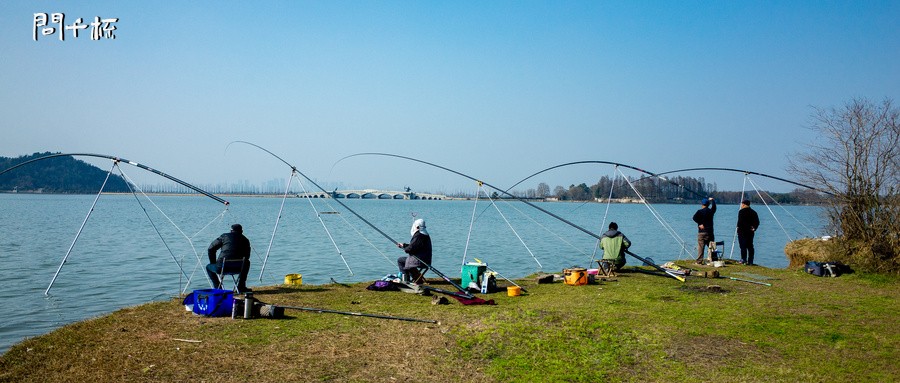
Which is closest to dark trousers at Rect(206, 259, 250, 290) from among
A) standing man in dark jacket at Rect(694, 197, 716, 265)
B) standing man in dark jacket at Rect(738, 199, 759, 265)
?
standing man in dark jacket at Rect(694, 197, 716, 265)

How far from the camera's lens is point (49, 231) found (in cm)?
3709

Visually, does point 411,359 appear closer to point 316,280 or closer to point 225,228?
point 316,280

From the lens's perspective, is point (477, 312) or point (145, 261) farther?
point (145, 261)

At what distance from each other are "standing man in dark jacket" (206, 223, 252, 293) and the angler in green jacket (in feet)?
28.5

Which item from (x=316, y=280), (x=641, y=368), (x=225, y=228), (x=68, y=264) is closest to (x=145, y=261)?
(x=68, y=264)

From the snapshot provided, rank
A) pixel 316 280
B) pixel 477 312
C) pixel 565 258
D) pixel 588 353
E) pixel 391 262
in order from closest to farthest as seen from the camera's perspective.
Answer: pixel 588 353 → pixel 477 312 → pixel 316 280 → pixel 391 262 → pixel 565 258

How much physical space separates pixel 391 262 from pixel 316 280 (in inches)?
218

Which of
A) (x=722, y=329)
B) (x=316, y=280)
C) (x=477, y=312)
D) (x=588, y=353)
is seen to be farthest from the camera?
(x=316, y=280)

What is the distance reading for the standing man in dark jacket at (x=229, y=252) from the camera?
1129 centimetres

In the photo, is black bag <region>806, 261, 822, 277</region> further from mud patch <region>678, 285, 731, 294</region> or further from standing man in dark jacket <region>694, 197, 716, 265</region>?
mud patch <region>678, 285, 731, 294</region>

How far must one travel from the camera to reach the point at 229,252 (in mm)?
11289

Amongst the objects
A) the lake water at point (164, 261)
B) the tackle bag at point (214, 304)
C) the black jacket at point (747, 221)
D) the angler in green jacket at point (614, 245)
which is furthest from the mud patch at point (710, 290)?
the tackle bag at point (214, 304)

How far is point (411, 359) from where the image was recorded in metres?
7.29

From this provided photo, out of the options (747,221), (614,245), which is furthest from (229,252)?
(747,221)
